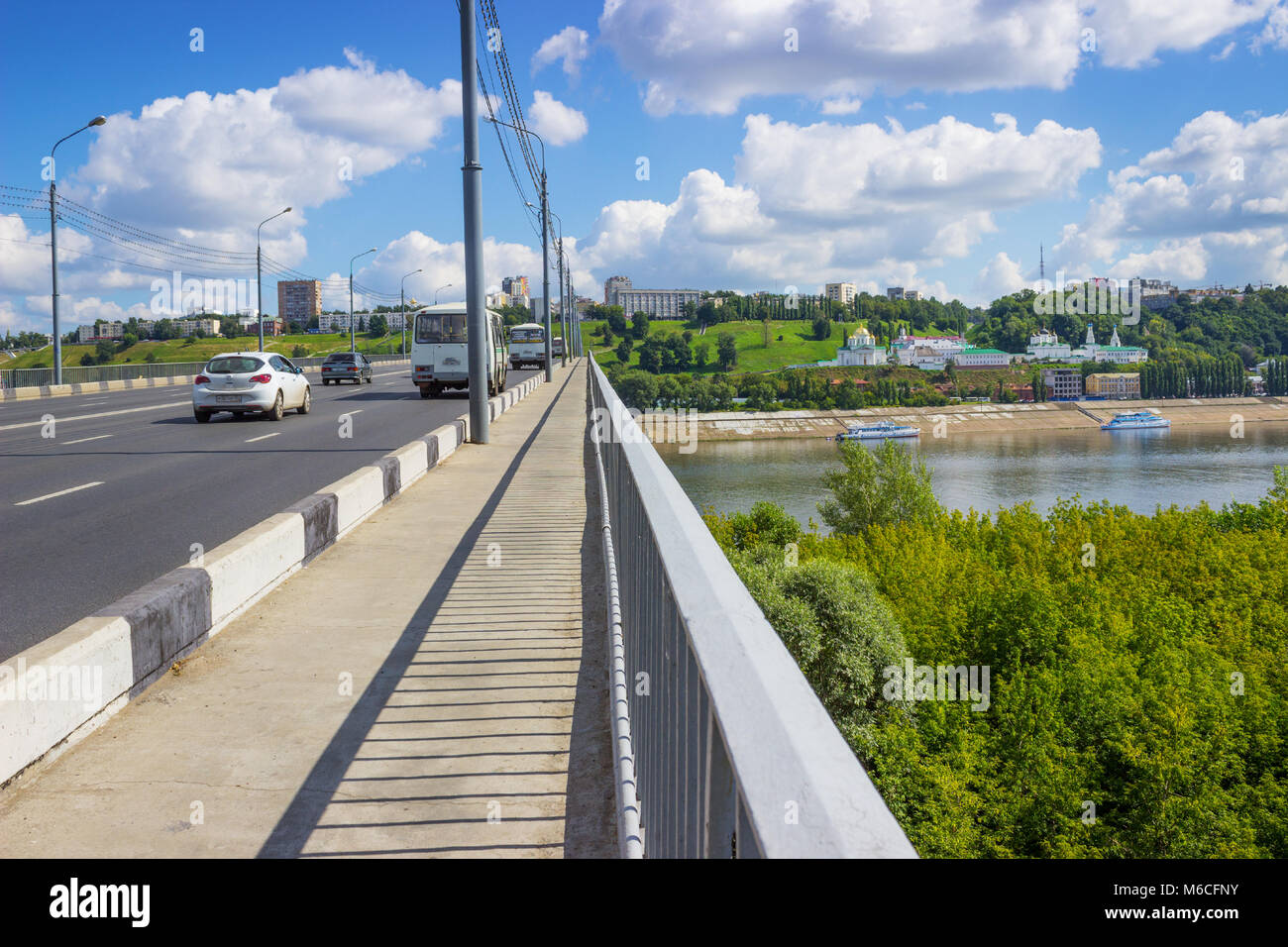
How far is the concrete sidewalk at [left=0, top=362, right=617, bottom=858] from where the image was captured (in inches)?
144

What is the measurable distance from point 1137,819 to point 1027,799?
17.1ft

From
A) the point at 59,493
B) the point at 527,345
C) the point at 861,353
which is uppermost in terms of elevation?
the point at 861,353

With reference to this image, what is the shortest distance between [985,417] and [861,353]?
3891 centimetres

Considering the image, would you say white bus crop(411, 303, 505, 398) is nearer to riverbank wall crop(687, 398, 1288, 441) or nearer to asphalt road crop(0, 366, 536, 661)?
asphalt road crop(0, 366, 536, 661)

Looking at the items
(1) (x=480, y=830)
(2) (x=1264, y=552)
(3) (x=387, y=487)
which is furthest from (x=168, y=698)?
(2) (x=1264, y=552)

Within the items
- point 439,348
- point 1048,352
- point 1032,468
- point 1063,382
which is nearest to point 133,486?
point 439,348

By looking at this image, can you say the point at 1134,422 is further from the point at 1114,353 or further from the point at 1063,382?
the point at 1114,353

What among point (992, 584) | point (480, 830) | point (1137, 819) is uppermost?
point (480, 830)

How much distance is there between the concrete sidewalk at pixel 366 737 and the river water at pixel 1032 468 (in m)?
71.8

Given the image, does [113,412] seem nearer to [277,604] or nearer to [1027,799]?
[277,604]

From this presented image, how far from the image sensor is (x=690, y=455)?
112062mm

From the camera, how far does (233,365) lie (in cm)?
2252

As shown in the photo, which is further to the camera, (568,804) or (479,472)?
(479,472)

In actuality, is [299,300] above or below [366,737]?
above
